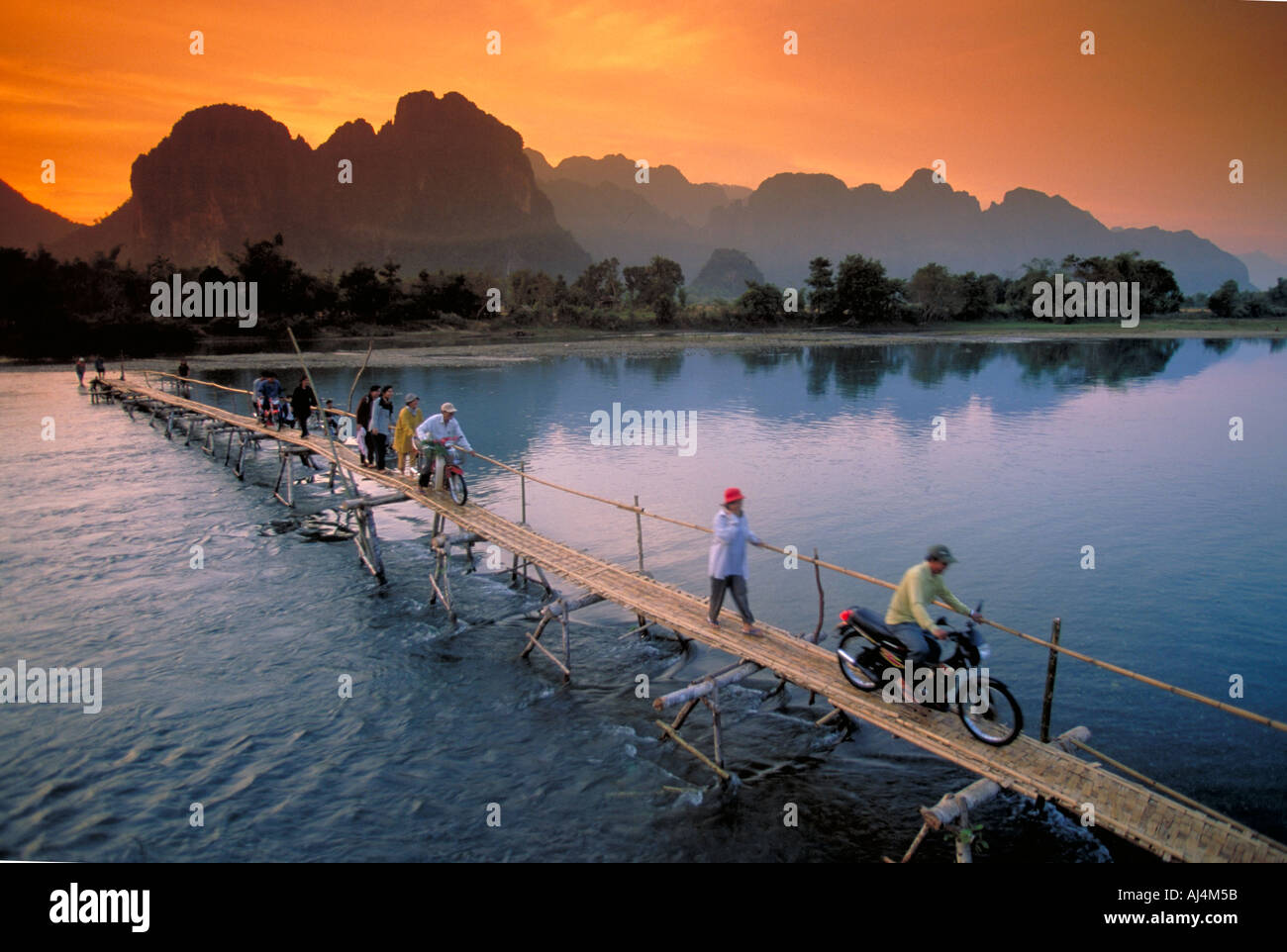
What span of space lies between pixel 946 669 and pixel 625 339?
9373 cm

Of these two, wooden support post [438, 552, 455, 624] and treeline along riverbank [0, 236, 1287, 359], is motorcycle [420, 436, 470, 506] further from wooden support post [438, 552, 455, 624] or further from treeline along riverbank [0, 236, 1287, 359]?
treeline along riverbank [0, 236, 1287, 359]

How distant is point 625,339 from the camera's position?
327 feet

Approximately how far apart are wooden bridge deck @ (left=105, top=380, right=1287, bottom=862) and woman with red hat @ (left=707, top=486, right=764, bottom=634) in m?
0.72

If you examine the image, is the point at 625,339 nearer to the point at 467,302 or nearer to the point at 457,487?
the point at 467,302

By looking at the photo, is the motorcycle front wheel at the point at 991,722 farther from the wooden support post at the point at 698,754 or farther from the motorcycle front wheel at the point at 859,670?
the wooden support post at the point at 698,754

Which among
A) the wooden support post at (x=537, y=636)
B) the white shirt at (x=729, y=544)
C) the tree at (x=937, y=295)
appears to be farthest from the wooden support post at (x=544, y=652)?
the tree at (x=937, y=295)

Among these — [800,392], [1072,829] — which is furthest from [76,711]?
[800,392]

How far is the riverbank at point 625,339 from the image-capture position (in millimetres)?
74375

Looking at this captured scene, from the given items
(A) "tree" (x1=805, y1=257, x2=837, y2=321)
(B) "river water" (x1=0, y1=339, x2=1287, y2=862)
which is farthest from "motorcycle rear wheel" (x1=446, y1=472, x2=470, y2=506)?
(A) "tree" (x1=805, y1=257, x2=837, y2=321)

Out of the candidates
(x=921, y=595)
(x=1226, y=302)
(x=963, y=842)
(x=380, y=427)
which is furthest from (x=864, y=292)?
(x=963, y=842)

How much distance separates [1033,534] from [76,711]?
2304cm

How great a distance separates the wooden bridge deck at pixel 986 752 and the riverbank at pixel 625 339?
201 feet

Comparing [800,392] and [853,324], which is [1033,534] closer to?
[800,392]
